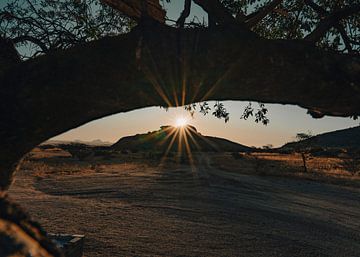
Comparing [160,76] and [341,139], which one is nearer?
[160,76]

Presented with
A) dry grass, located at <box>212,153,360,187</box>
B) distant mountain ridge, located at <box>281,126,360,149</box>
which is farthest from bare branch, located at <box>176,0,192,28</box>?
distant mountain ridge, located at <box>281,126,360,149</box>

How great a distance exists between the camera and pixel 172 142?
262ft

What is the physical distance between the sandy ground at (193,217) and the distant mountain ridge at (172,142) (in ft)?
179

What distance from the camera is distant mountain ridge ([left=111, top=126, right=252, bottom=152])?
72.9m

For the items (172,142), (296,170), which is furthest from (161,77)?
(172,142)

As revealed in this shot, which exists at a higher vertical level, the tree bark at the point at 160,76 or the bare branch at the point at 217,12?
the bare branch at the point at 217,12

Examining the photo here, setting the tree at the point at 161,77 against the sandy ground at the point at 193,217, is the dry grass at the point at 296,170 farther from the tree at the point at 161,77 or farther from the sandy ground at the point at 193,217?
the tree at the point at 161,77

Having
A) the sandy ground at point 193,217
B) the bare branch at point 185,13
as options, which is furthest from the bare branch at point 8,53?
the sandy ground at point 193,217

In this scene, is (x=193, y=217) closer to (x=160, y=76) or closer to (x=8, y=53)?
(x=8, y=53)

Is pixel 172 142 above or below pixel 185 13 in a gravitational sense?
above

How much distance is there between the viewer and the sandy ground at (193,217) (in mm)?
7559

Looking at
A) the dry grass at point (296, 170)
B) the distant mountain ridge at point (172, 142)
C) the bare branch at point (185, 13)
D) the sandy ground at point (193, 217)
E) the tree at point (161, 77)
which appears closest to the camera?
the tree at point (161, 77)

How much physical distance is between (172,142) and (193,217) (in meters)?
70.0

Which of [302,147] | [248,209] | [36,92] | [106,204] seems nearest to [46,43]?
[36,92]
